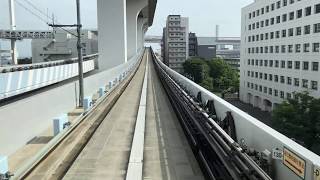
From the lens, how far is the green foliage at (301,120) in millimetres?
29484

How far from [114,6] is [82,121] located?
848 inches

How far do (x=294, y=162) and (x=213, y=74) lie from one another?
352 ft

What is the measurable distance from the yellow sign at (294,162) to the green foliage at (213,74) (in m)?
86.6

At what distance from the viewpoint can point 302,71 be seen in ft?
166

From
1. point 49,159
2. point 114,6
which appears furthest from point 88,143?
point 114,6

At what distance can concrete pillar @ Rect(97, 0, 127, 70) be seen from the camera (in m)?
33.5

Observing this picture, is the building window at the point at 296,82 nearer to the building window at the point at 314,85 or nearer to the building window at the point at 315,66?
the building window at the point at 314,85

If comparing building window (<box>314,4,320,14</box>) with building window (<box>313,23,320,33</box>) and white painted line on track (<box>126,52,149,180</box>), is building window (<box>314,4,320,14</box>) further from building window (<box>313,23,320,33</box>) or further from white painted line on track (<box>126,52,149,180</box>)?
white painted line on track (<box>126,52,149,180</box>)

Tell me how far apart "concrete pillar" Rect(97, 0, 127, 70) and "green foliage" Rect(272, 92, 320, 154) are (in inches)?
587

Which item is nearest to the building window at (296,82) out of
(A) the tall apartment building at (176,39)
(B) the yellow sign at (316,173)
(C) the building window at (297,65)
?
(C) the building window at (297,65)

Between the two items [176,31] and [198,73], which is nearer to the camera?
[198,73]

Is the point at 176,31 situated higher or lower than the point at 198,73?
higher

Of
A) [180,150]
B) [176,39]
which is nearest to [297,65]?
[180,150]

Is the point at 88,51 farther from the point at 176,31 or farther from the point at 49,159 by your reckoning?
the point at 49,159
